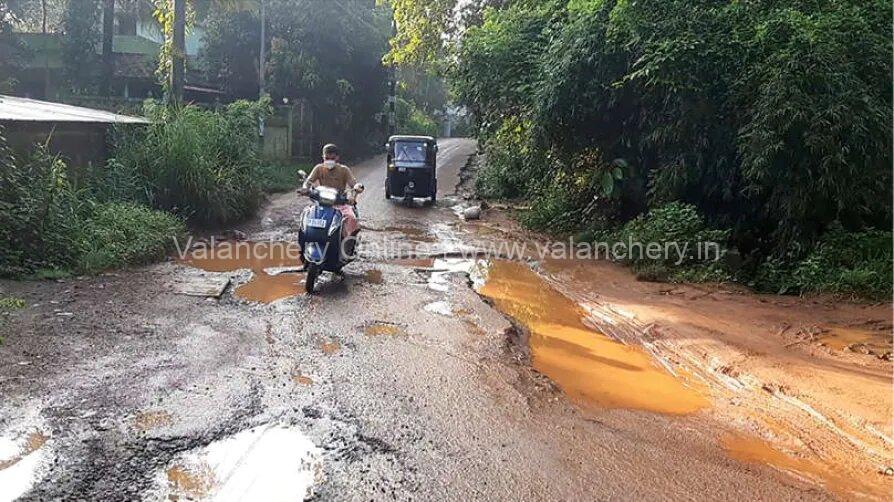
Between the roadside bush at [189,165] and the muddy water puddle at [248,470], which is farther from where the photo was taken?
the roadside bush at [189,165]

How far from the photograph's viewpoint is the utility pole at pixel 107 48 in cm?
2466

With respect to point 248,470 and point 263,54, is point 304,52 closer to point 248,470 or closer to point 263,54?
point 263,54

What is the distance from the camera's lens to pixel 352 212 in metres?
8.51

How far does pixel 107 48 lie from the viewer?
25.0 meters

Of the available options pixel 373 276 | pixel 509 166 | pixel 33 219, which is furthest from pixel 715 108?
pixel 509 166

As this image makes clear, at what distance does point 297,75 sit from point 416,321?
2071 centimetres

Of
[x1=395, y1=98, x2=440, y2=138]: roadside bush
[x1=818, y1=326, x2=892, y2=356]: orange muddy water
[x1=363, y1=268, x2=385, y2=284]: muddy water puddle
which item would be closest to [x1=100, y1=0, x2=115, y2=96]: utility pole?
[x1=395, y1=98, x2=440, y2=138]: roadside bush

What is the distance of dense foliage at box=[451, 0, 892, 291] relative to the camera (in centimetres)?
795

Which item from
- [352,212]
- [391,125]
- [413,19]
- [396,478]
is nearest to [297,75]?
[413,19]

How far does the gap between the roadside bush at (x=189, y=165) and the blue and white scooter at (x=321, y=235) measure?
13.3ft

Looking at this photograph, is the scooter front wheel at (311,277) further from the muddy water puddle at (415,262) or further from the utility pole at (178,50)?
the utility pole at (178,50)

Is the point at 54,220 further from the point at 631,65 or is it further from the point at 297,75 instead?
the point at 297,75

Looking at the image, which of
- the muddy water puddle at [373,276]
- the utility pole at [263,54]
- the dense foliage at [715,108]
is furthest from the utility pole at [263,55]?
the muddy water puddle at [373,276]

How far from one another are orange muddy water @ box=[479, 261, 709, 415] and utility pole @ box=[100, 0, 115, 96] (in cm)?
2199
